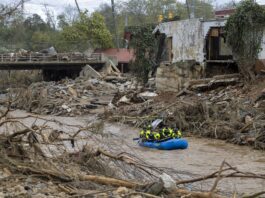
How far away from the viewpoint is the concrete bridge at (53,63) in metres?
48.4

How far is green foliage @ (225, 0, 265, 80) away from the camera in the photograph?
1017 inches

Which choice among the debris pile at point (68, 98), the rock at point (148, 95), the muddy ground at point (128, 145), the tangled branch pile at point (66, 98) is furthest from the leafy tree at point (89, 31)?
the rock at point (148, 95)

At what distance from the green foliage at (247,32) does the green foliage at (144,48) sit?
874 centimetres

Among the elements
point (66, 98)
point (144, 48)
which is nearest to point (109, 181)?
point (144, 48)

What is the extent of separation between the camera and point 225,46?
29.4 metres

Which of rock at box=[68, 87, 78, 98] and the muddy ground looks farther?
rock at box=[68, 87, 78, 98]

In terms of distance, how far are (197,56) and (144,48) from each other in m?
5.32

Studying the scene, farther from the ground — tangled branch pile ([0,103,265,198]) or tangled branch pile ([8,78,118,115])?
tangled branch pile ([0,103,265,198])

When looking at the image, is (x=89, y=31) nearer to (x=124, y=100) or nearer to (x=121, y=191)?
(x=124, y=100)

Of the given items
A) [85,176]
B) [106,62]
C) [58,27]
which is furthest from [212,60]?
[58,27]

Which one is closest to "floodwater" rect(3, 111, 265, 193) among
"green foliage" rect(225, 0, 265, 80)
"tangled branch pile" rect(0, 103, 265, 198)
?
"tangled branch pile" rect(0, 103, 265, 198)

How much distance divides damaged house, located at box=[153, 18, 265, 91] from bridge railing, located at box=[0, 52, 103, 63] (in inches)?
837

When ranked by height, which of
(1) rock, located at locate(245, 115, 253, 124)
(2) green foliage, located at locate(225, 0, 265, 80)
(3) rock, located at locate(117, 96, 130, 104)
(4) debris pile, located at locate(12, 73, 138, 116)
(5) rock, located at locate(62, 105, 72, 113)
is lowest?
(5) rock, located at locate(62, 105, 72, 113)

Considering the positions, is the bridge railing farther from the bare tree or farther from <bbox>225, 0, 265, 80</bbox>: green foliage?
the bare tree
